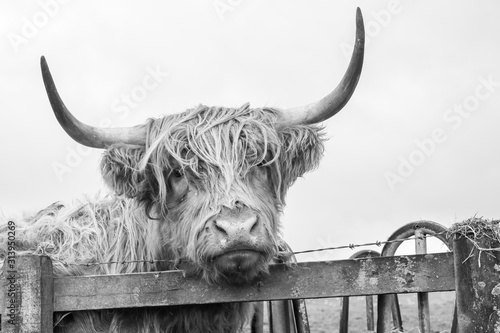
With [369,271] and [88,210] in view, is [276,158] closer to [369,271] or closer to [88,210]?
[369,271]

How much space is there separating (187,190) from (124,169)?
51 centimetres

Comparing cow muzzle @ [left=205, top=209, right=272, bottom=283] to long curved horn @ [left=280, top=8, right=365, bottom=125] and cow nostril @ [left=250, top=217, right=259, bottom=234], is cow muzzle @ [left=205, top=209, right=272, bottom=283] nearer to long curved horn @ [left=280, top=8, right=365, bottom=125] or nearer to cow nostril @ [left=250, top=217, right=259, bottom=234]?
cow nostril @ [left=250, top=217, right=259, bottom=234]

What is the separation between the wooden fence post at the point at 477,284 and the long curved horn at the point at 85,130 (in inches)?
87.8

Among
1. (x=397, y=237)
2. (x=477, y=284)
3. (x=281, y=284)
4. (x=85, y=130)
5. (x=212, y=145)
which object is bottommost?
(x=477, y=284)

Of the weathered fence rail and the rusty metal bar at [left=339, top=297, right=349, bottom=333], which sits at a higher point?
the rusty metal bar at [left=339, top=297, right=349, bottom=333]

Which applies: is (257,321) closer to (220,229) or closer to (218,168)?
(218,168)

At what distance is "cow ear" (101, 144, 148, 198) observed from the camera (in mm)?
4852

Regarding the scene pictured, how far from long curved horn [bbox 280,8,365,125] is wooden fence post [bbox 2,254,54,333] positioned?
6.40 feet

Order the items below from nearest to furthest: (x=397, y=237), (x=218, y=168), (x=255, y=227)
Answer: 1. (x=255, y=227)
2. (x=218, y=168)
3. (x=397, y=237)

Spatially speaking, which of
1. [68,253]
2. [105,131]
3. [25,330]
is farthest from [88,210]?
[25,330]

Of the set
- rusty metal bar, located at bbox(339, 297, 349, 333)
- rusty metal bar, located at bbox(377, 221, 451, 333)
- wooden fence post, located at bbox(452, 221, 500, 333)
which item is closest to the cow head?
rusty metal bar, located at bbox(377, 221, 451, 333)

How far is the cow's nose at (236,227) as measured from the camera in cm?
396

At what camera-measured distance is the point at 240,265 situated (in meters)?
3.95

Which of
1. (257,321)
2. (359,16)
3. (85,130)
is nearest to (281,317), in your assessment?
(257,321)
